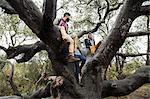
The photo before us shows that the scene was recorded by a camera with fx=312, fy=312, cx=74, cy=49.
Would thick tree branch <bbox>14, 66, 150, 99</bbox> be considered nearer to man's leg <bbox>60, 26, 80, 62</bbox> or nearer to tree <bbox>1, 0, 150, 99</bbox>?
tree <bbox>1, 0, 150, 99</bbox>

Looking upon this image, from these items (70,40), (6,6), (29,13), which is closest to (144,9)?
(70,40)

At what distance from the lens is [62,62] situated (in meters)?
7.06

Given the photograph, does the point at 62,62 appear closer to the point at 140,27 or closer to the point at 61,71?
the point at 61,71

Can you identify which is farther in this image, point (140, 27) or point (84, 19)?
point (140, 27)

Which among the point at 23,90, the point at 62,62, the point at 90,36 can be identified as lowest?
the point at 23,90

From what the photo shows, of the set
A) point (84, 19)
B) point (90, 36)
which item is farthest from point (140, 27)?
point (90, 36)

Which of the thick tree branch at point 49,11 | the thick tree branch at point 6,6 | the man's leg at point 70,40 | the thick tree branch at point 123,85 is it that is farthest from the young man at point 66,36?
the thick tree branch at point 123,85

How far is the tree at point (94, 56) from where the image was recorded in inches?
240

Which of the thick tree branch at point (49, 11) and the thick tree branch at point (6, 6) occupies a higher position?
the thick tree branch at point (6, 6)

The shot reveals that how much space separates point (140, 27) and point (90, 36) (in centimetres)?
1137

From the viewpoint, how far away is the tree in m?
6.10

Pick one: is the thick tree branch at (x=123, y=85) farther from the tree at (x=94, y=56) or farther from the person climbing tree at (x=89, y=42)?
the person climbing tree at (x=89, y=42)

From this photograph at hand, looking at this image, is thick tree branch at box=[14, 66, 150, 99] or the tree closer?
the tree

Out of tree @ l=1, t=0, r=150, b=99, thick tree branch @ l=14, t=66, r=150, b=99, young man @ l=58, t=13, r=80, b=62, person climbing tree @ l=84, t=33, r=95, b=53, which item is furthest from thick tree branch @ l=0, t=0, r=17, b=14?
thick tree branch @ l=14, t=66, r=150, b=99
